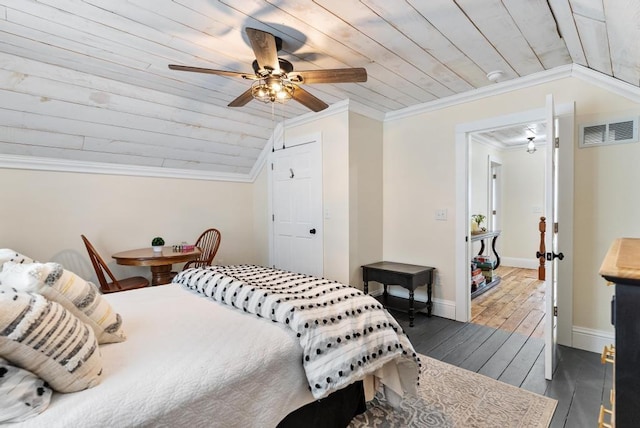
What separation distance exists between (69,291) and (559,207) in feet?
10.7

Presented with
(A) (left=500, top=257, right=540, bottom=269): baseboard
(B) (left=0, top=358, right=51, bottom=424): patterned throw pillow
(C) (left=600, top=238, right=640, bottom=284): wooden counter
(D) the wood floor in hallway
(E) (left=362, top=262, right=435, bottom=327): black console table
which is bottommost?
(D) the wood floor in hallway

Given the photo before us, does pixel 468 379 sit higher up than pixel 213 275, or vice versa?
pixel 213 275

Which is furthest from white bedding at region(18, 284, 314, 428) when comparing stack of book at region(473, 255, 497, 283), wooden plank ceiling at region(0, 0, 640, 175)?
stack of book at region(473, 255, 497, 283)

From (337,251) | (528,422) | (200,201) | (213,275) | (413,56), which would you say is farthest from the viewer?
(200,201)

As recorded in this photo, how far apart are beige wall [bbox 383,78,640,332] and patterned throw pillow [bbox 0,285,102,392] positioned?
3103 millimetres

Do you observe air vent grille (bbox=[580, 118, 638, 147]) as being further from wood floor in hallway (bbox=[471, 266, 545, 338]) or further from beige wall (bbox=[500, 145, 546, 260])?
beige wall (bbox=[500, 145, 546, 260])

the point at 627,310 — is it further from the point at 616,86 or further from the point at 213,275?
the point at 616,86

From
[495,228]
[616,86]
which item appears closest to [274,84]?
[616,86]

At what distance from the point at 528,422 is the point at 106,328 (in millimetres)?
2163

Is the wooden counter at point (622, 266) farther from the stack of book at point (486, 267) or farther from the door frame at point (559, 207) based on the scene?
the stack of book at point (486, 267)

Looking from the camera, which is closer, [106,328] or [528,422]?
[106,328]

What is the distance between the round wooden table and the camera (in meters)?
2.91

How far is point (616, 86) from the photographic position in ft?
7.77

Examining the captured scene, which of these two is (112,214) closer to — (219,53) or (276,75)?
(219,53)
